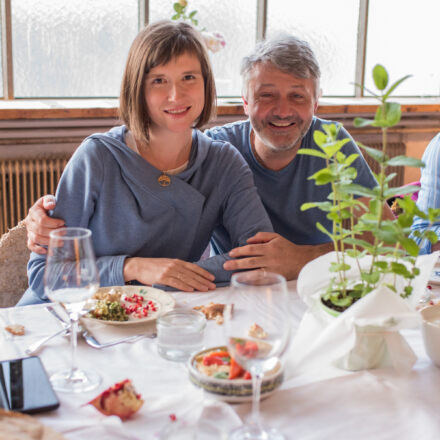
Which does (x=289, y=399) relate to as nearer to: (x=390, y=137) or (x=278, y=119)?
(x=278, y=119)

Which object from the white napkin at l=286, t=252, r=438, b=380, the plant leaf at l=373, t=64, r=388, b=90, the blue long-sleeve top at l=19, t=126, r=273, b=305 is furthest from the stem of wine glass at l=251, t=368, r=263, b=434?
the blue long-sleeve top at l=19, t=126, r=273, b=305

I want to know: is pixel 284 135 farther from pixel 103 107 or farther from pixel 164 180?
pixel 103 107

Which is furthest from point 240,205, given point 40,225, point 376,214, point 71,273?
point 71,273

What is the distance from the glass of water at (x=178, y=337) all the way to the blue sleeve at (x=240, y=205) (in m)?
0.64

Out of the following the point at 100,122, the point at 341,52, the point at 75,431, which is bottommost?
the point at 75,431

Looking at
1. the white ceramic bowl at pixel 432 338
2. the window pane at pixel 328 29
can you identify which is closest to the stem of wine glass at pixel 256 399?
the white ceramic bowl at pixel 432 338

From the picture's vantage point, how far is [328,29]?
4281mm

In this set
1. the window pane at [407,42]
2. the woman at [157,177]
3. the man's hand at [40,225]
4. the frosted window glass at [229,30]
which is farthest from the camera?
the window pane at [407,42]

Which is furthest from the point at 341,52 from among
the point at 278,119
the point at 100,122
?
the point at 278,119

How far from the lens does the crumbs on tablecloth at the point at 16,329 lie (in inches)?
45.3

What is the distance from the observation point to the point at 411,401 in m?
0.94

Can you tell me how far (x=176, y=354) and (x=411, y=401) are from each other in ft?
1.31

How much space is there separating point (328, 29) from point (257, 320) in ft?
12.7

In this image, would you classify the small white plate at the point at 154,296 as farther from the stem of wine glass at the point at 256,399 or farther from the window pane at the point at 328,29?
the window pane at the point at 328,29
